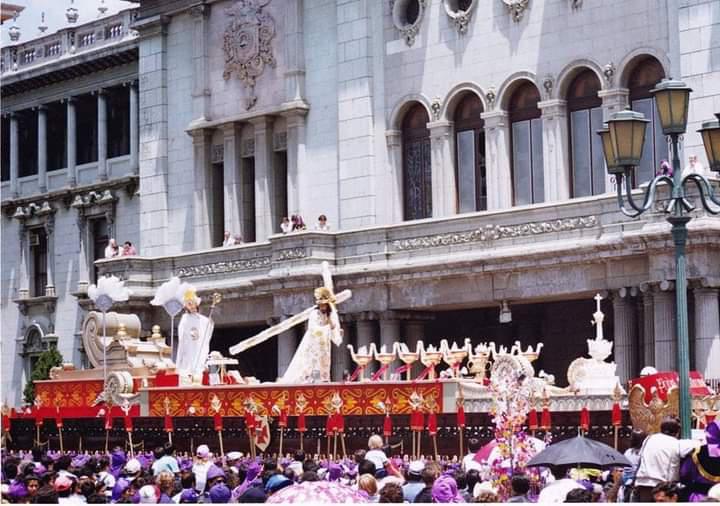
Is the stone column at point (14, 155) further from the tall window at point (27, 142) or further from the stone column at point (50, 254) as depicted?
the stone column at point (50, 254)

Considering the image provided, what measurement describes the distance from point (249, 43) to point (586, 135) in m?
12.6

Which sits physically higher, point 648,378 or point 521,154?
point 521,154

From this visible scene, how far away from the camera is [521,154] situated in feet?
143

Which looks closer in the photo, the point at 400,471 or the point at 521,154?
the point at 400,471

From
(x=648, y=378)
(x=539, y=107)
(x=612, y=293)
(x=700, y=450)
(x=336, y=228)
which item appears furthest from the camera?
(x=336, y=228)

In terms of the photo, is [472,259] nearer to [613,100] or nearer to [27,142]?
[613,100]

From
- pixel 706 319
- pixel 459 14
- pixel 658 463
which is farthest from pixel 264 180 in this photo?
pixel 658 463

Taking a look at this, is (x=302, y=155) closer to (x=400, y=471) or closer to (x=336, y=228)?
(x=336, y=228)

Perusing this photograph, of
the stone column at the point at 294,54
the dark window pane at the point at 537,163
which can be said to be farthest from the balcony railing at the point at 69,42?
the dark window pane at the point at 537,163

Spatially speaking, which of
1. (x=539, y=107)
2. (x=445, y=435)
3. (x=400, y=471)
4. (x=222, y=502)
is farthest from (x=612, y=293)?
(x=222, y=502)

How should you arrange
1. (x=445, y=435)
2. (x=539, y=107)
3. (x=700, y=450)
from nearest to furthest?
(x=700, y=450) → (x=445, y=435) → (x=539, y=107)

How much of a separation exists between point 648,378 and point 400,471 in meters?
5.62

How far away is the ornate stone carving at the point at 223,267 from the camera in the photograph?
47.2 m

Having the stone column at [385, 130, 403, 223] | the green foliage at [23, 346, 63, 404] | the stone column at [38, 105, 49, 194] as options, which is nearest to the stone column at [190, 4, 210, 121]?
the stone column at [385, 130, 403, 223]
